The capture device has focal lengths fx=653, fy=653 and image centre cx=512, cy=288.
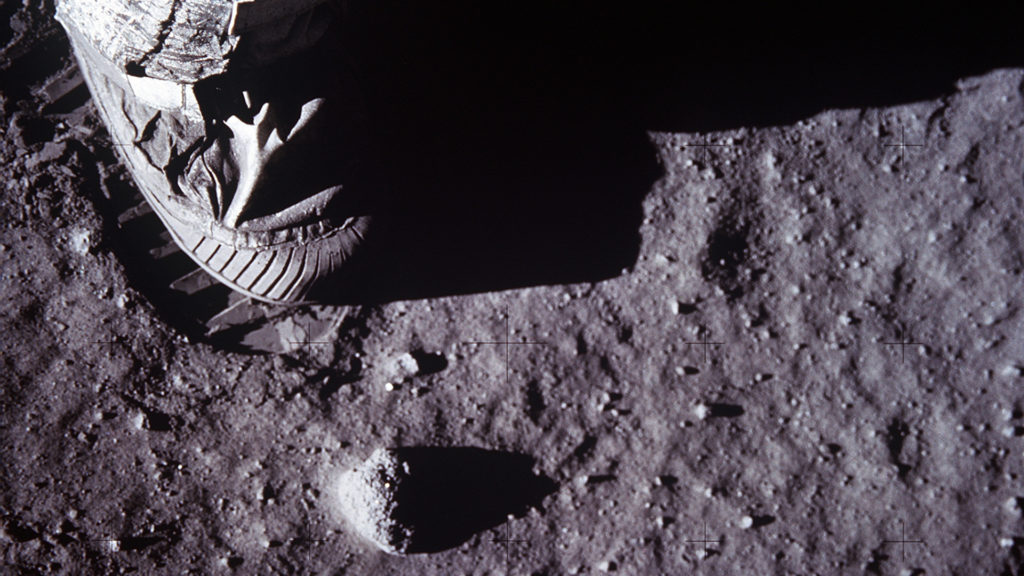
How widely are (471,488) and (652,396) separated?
0.58 meters

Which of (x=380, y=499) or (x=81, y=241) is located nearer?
(x=380, y=499)

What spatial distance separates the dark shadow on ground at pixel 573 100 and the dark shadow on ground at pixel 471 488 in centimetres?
48

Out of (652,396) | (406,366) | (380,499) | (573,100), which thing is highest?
(573,100)

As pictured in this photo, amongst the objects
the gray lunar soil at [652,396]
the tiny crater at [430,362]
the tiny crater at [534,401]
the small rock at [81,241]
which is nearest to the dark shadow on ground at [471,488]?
the gray lunar soil at [652,396]

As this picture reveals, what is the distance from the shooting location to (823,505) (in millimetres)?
1827

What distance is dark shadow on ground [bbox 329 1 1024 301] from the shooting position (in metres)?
1.84

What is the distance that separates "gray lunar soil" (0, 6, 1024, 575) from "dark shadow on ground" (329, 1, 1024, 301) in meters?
0.07

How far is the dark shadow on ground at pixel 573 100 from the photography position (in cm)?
184

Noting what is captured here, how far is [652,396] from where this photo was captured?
1.86 metres

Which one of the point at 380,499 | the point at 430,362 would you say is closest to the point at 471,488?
the point at 380,499

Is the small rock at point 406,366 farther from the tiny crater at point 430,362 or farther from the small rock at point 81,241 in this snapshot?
the small rock at point 81,241

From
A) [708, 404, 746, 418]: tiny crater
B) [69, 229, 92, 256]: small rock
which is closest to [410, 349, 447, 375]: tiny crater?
[708, 404, 746, 418]: tiny crater

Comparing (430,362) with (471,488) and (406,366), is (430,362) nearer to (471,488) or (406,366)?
(406,366)

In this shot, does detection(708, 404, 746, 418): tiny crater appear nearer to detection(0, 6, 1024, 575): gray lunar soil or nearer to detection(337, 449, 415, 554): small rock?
detection(0, 6, 1024, 575): gray lunar soil
